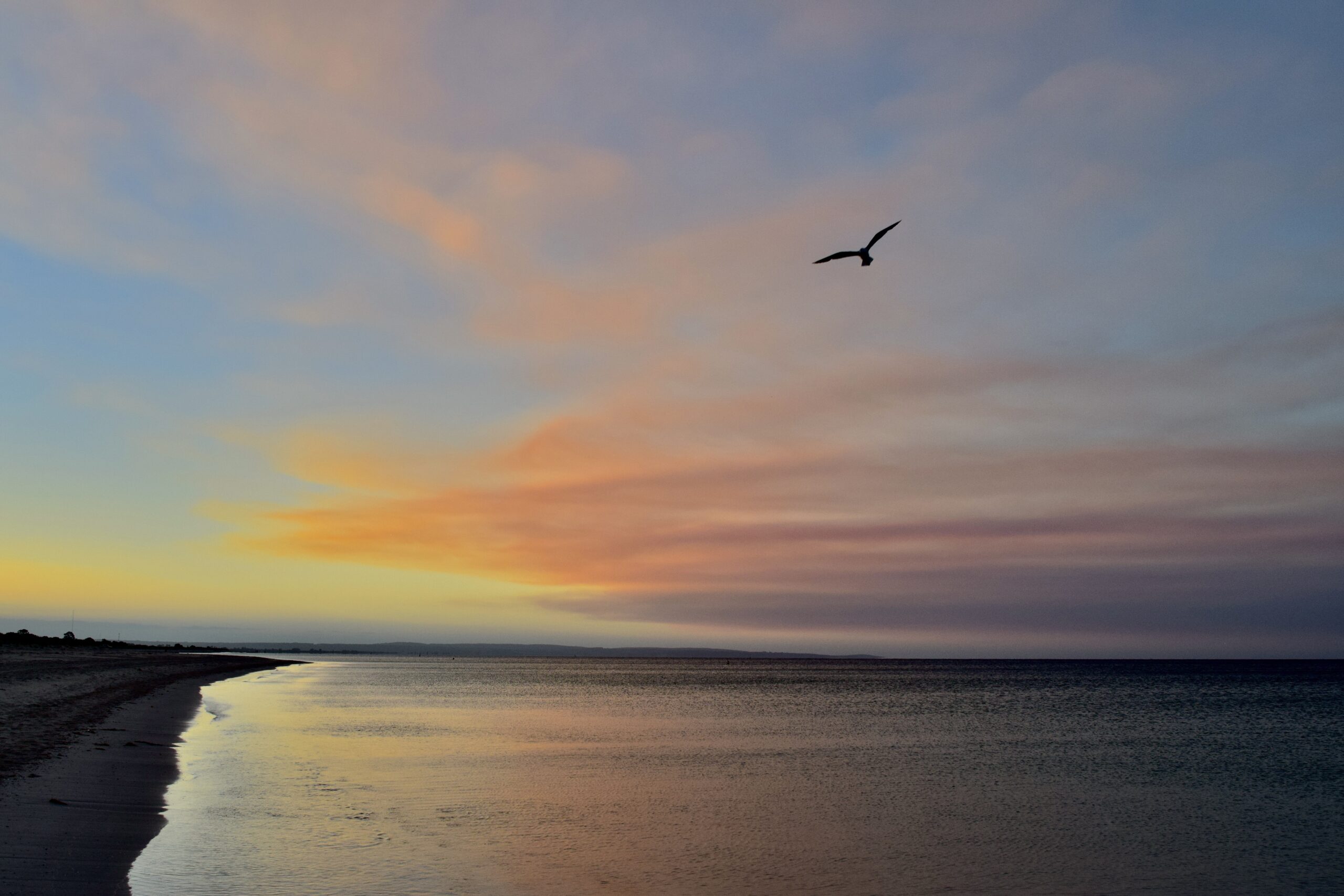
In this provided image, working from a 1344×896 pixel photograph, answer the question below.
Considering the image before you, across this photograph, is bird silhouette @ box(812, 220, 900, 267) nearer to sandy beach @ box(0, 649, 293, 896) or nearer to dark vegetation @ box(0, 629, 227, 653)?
sandy beach @ box(0, 649, 293, 896)

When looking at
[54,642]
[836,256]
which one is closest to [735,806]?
[836,256]

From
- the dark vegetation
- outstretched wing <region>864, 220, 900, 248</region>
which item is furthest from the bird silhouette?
the dark vegetation

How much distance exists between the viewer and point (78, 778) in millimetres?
21219

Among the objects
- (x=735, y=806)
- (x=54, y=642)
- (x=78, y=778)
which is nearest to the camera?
(x=78, y=778)

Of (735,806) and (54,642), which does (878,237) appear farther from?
(54,642)

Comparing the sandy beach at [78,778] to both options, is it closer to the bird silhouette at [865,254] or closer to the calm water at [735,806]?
the calm water at [735,806]

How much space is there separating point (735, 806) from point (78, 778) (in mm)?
16940

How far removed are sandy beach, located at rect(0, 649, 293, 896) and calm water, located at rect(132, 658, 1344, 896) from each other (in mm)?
710

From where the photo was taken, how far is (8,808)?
16891mm

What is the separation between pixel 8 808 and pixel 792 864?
15.5 meters

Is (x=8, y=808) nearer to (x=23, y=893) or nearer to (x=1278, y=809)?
(x=23, y=893)

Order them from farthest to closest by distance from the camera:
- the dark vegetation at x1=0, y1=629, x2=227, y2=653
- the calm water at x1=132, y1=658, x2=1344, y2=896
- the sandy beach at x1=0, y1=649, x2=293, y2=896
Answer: the dark vegetation at x1=0, y1=629, x2=227, y2=653 → the calm water at x1=132, y1=658, x2=1344, y2=896 → the sandy beach at x1=0, y1=649, x2=293, y2=896

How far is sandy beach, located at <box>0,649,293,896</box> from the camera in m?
14.3

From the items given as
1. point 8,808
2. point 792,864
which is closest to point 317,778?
point 8,808
